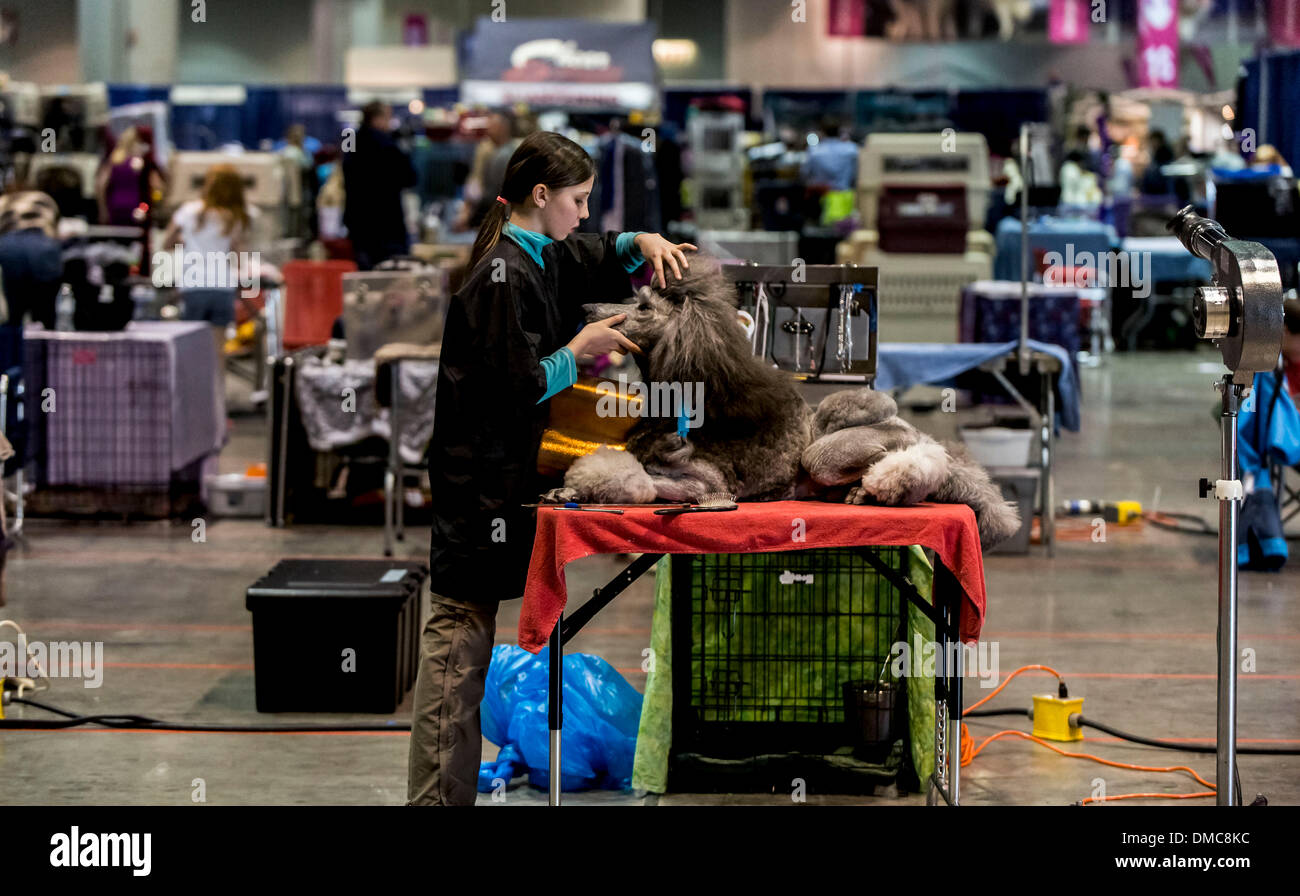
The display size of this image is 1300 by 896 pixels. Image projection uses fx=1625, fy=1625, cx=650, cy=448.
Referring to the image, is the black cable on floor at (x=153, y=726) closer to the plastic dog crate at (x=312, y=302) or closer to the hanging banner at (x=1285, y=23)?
the plastic dog crate at (x=312, y=302)

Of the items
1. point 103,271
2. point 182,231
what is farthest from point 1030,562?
point 182,231

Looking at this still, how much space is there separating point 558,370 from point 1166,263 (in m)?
13.6

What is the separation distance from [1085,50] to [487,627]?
27.2 meters

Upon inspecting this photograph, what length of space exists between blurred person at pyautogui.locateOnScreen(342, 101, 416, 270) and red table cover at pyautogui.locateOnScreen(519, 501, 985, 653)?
865 centimetres

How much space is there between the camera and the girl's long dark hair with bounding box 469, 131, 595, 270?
3723 mm

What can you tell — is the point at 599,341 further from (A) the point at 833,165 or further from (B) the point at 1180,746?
(A) the point at 833,165

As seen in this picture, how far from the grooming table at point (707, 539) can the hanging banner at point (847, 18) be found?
943 inches

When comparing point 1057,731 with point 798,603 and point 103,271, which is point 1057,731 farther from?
point 103,271

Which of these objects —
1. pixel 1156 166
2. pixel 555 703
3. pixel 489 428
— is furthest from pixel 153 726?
pixel 1156 166

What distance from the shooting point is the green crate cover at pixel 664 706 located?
4516mm

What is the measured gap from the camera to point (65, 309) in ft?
28.3

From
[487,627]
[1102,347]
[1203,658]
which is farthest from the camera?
[1102,347]

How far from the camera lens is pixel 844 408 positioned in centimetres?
399
